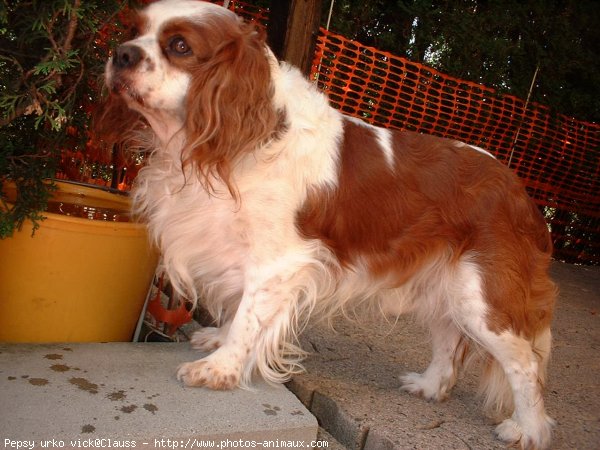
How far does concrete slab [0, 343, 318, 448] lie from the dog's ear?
0.82 m

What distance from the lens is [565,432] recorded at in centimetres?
298

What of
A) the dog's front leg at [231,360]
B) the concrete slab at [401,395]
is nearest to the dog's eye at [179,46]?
the dog's front leg at [231,360]

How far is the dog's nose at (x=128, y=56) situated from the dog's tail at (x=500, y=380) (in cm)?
194

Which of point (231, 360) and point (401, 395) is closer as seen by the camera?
point (231, 360)

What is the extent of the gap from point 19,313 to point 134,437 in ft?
3.36

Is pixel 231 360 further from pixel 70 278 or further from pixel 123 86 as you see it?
pixel 123 86

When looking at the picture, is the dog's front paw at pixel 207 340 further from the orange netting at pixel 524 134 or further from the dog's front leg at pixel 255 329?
the orange netting at pixel 524 134

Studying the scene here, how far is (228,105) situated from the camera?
99.1 inches

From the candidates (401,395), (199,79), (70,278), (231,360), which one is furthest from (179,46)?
(401,395)

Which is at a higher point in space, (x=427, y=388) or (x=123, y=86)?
(x=123, y=86)

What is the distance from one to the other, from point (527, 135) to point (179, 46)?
548cm

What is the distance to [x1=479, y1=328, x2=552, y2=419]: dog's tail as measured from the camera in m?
2.99

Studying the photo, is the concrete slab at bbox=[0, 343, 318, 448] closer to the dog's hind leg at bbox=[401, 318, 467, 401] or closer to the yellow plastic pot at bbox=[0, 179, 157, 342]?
the yellow plastic pot at bbox=[0, 179, 157, 342]

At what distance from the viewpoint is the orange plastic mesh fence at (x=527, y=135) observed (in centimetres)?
658
